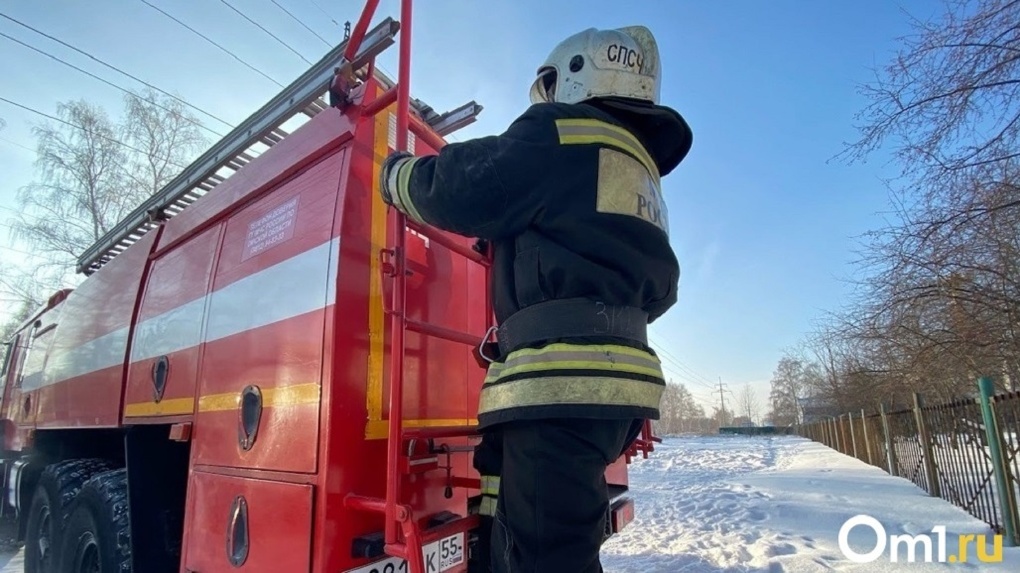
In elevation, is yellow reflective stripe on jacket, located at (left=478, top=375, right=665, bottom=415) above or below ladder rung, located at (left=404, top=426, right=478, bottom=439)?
above

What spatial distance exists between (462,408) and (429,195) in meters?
1.26

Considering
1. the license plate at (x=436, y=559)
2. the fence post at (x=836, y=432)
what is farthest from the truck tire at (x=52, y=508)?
the fence post at (x=836, y=432)

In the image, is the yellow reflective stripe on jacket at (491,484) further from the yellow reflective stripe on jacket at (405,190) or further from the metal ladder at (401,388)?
the yellow reflective stripe on jacket at (405,190)

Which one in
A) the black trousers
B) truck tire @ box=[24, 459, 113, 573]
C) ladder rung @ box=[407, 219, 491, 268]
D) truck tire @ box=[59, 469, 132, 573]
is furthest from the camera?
truck tire @ box=[24, 459, 113, 573]

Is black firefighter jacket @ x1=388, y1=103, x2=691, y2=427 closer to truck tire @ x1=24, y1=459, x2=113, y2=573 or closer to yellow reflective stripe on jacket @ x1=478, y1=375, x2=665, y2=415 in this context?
yellow reflective stripe on jacket @ x1=478, y1=375, x2=665, y2=415

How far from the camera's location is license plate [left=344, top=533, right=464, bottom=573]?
1.85 metres

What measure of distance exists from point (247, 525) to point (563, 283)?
151cm

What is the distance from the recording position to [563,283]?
1646mm

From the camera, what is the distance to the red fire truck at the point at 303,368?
1849mm

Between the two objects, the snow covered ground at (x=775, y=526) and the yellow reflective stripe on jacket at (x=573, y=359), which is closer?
the yellow reflective stripe on jacket at (x=573, y=359)

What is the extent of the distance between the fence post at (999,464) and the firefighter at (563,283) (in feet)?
19.7

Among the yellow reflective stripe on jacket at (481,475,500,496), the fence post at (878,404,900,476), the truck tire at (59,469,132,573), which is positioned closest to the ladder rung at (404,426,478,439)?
the yellow reflective stripe on jacket at (481,475,500,496)

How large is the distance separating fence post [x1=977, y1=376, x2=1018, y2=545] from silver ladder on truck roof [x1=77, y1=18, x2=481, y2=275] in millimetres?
6536

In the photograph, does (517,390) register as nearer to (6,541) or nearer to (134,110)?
(6,541)
